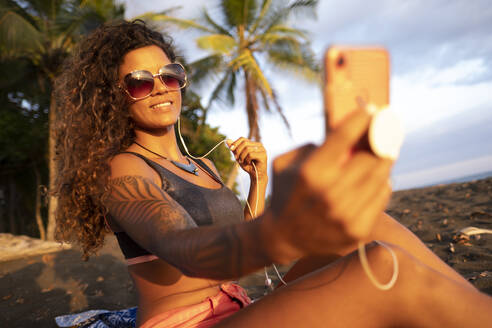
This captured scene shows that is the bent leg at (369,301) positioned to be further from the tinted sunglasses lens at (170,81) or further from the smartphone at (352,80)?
the tinted sunglasses lens at (170,81)

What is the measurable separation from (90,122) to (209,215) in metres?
0.75

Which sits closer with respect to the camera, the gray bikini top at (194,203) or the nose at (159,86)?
the gray bikini top at (194,203)

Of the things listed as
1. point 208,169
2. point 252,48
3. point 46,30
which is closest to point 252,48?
point 252,48

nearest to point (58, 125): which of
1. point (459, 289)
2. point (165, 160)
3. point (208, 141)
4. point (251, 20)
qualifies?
point (165, 160)

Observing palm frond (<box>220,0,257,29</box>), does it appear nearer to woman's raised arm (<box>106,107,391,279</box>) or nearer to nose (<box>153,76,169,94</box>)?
nose (<box>153,76,169,94</box>)

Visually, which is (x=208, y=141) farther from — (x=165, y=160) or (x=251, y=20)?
(x=165, y=160)

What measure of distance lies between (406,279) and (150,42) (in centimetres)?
163

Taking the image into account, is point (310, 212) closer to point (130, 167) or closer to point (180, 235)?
point (180, 235)

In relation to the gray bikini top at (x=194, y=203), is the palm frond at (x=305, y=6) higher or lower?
higher

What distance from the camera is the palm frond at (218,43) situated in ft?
41.7

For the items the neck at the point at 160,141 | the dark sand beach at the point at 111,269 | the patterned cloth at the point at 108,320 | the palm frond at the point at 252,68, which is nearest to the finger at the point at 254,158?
the neck at the point at 160,141

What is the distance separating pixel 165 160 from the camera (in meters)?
1.69

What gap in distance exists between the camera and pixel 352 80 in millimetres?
613

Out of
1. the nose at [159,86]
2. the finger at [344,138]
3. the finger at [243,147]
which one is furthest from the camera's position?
the finger at [243,147]
